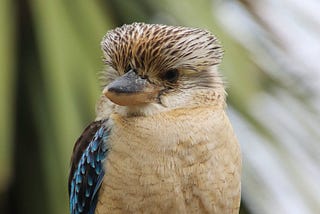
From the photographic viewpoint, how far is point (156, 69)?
2777 millimetres

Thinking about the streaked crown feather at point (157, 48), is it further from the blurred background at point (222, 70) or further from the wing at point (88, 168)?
the blurred background at point (222, 70)

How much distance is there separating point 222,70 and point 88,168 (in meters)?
1.25

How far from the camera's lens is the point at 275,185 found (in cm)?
444

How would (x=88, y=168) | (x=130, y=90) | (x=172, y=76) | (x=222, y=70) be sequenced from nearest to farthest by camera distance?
(x=130, y=90)
(x=172, y=76)
(x=88, y=168)
(x=222, y=70)

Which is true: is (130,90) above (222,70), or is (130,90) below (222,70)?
above

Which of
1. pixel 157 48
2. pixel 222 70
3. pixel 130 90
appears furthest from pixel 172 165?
pixel 222 70

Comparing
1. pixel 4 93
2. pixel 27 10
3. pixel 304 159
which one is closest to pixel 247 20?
pixel 304 159

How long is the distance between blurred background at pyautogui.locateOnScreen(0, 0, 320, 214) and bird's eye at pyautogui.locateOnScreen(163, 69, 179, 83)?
4.11ft

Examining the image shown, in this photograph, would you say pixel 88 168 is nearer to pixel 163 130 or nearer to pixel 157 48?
pixel 163 130

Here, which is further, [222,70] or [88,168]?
[222,70]

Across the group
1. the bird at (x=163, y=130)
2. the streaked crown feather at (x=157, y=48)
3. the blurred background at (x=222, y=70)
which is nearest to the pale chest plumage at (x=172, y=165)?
the bird at (x=163, y=130)

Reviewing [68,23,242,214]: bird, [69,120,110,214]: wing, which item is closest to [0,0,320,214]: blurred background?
[69,120,110,214]: wing

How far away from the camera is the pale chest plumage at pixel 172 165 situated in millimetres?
2705

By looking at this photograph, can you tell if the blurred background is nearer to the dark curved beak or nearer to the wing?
the wing
